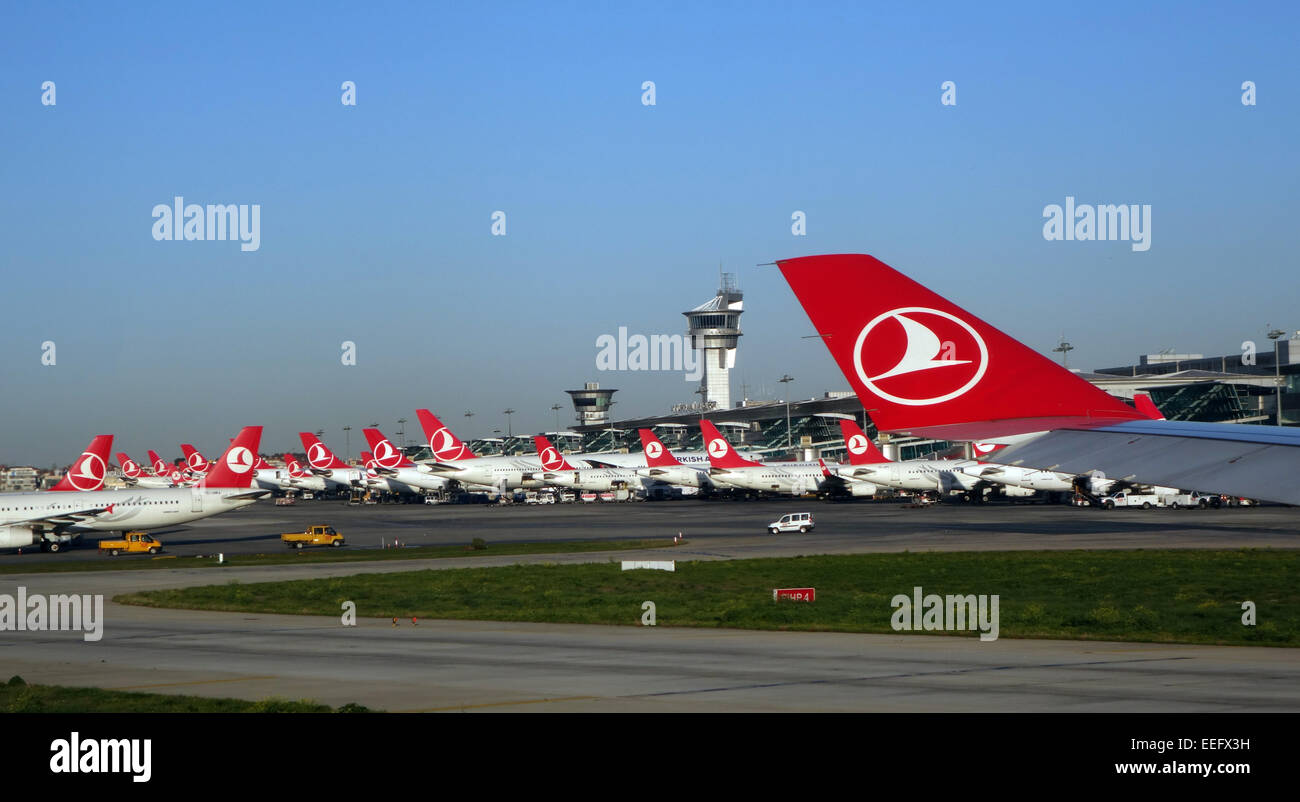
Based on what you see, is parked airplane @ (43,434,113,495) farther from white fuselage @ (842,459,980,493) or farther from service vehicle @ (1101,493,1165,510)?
service vehicle @ (1101,493,1165,510)

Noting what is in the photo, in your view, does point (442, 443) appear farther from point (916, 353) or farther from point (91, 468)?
point (916, 353)

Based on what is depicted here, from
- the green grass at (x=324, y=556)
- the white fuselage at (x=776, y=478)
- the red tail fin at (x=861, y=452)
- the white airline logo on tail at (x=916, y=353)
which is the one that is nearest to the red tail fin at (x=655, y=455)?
the white fuselage at (x=776, y=478)

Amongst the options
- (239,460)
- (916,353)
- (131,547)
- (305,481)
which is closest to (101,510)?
(131,547)

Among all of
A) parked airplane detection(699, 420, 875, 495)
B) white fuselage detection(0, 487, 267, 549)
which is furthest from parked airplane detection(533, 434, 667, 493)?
white fuselage detection(0, 487, 267, 549)
